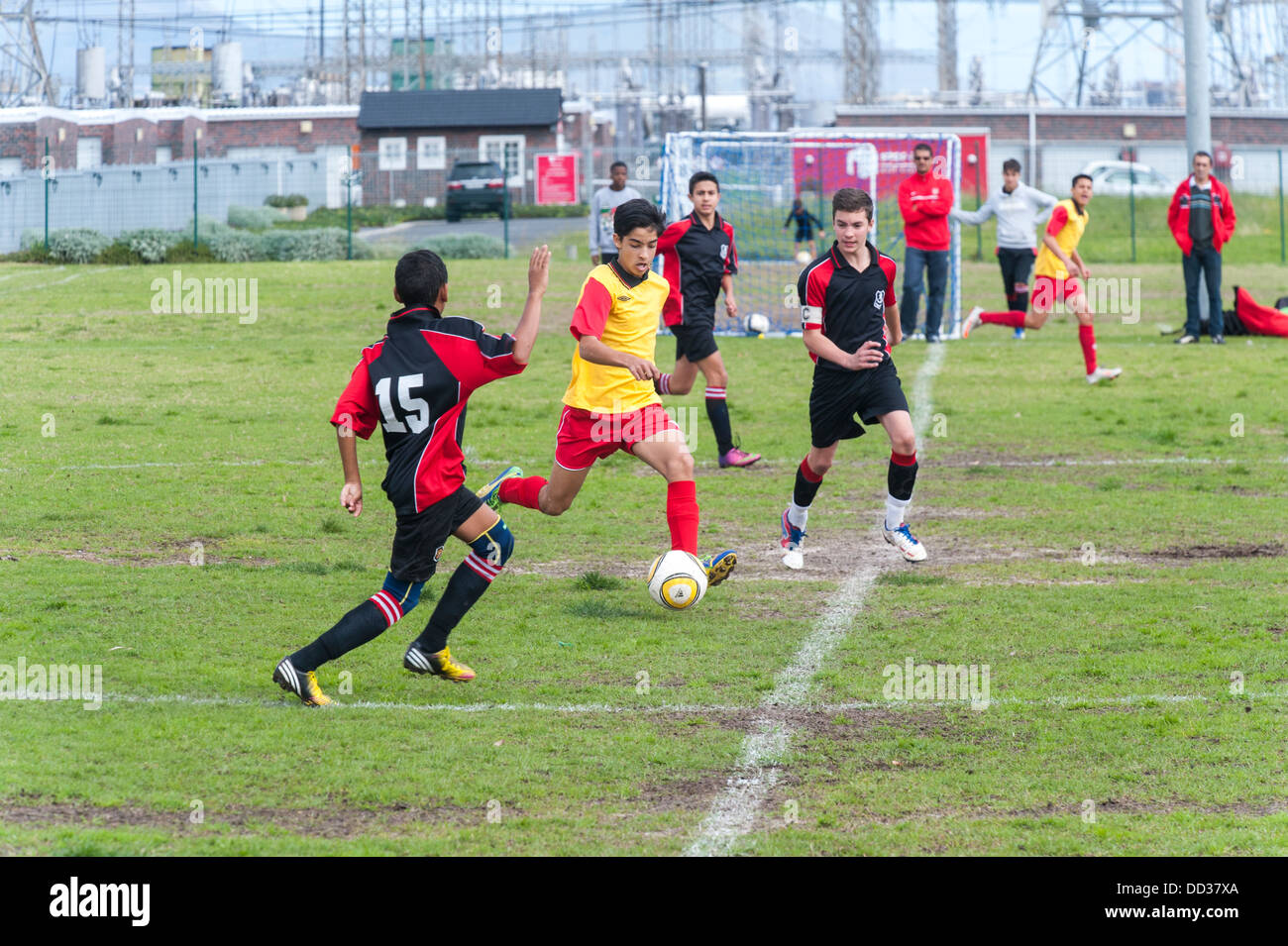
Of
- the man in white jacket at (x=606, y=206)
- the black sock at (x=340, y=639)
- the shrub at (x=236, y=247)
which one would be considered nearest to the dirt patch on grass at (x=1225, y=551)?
the black sock at (x=340, y=639)

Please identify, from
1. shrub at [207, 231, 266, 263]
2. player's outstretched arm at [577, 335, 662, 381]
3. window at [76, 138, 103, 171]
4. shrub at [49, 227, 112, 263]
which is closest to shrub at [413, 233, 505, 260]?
shrub at [207, 231, 266, 263]

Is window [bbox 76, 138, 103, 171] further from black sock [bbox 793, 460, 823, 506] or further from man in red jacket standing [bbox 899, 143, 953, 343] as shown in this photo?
black sock [bbox 793, 460, 823, 506]

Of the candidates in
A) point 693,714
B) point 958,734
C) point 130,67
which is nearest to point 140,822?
point 693,714

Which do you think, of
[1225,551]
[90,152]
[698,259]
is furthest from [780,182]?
[90,152]

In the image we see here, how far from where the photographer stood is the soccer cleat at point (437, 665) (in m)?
6.40

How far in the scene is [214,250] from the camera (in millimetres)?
29188

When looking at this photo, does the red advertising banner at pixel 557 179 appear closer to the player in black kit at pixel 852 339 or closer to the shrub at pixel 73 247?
the shrub at pixel 73 247

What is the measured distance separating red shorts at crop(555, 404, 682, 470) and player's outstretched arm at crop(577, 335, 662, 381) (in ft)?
0.97

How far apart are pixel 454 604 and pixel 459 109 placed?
5674 cm

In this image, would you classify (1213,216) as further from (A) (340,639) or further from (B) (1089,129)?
(B) (1089,129)

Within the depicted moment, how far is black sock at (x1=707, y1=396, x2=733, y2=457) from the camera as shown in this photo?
12.0m

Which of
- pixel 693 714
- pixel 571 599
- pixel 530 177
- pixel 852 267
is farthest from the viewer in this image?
pixel 530 177

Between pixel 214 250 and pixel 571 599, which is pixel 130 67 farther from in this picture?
pixel 571 599

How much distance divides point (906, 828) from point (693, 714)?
1438 mm
